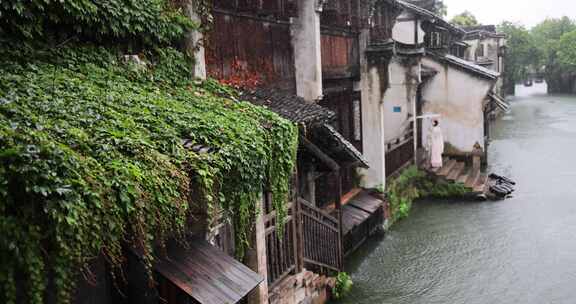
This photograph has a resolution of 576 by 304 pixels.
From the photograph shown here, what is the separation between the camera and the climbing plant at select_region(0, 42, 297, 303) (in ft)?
13.9

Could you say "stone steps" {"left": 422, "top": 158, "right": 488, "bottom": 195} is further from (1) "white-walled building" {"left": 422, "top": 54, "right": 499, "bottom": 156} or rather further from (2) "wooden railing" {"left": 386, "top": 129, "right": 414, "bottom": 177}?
(2) "wooden railing" {"left": 386, "top": 129, "right": 414, "bottom": 177}

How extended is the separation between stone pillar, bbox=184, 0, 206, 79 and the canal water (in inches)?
237

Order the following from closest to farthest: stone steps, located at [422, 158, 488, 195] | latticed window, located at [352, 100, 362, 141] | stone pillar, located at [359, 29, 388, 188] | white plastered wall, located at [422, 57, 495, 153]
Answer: stone pillar, located at [359, 29, 388, 188] < latticed window, located at [352, 100, 362, 141] < stone steps, located at [422, 158, 488, 195] < white plastered wall, located at [422, 57, 495, 153]

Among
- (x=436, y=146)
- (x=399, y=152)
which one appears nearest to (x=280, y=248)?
(x=399, y=152)

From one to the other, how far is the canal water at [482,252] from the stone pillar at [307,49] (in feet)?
15.3

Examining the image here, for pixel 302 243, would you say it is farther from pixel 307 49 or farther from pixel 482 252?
pixel 482 252

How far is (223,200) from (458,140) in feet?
58.3

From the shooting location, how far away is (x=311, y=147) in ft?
35.9

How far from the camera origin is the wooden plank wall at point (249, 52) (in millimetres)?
10016

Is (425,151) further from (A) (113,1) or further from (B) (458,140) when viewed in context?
(A) (113,1)

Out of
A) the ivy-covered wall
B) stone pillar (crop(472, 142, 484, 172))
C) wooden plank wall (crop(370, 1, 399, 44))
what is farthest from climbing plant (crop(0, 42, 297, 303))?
stone pillar (crop(472, 142, 484, 172))

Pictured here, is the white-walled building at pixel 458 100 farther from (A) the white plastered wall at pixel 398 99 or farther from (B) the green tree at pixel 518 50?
(B) the green tree at pixel 518 50

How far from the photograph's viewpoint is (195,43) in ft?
30.6

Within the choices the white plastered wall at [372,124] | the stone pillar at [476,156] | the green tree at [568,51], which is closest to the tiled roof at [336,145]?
the white plastered wall at [372,124]
